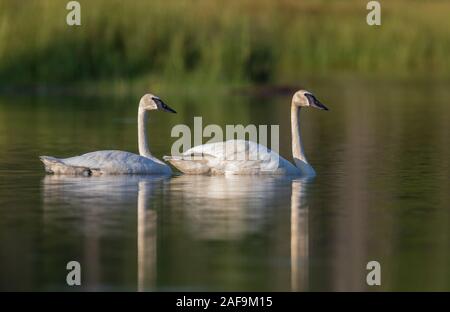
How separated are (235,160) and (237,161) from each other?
3cm

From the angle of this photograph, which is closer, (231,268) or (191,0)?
(231,268)

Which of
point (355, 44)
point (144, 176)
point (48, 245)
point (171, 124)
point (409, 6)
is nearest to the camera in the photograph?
point (48, 245)

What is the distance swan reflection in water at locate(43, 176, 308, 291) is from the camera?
1140cm

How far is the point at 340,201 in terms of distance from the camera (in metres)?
15.0

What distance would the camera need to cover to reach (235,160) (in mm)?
17141

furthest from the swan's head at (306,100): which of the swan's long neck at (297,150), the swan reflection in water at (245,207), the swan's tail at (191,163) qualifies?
the swan's tail at (191,163)

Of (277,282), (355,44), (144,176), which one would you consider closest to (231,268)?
(277,282)

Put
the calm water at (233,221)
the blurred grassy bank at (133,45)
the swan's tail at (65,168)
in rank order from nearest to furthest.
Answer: the calm water at (233,221) < the swan's tail at (65,168) < the blurred grassy bank at (133,45)

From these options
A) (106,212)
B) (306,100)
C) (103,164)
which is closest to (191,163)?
(103,164)

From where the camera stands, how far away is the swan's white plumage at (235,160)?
55.8ft

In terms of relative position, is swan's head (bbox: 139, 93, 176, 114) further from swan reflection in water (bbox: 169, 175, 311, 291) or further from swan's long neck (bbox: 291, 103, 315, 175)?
swan's long neck (bbox: 291, 103, 315, 175)

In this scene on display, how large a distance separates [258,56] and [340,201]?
19.6 m

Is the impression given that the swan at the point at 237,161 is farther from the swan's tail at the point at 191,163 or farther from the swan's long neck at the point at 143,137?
the swan's long neck at the point at 143,137
